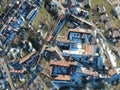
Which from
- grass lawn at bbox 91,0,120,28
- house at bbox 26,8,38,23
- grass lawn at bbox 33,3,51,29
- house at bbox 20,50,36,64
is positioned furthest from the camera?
grass lawn at bbox 91,0,120,28

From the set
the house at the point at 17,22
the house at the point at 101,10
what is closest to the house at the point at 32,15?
the house at the point at 17,22

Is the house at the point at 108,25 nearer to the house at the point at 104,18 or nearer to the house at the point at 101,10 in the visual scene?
the house at the point at 104,18

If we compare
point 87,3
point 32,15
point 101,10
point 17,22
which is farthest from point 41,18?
point 101,10

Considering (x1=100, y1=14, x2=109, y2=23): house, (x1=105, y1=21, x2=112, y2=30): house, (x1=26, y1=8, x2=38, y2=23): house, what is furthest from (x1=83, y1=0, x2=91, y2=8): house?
(x1=26, y1=8, x2=38, y2=23): house

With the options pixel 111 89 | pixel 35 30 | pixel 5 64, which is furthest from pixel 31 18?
pixel 111 89

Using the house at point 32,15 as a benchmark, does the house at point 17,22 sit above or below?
below

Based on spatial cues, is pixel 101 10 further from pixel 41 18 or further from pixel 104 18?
pixel 41 18

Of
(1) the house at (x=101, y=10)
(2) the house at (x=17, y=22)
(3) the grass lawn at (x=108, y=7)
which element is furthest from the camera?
(3) the grass lawn at (x=108, y=7)

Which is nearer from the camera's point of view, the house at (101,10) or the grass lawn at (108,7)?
the house at (101,10)

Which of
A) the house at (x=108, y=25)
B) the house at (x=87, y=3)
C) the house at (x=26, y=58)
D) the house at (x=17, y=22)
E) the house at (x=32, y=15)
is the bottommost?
the house at (x=26, y=58)

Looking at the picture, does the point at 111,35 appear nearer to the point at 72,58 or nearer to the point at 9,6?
the point at 72,58

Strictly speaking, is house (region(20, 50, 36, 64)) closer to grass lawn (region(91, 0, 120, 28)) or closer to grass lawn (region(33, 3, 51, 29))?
grass lawn (region(33, 3, 51, 29))
